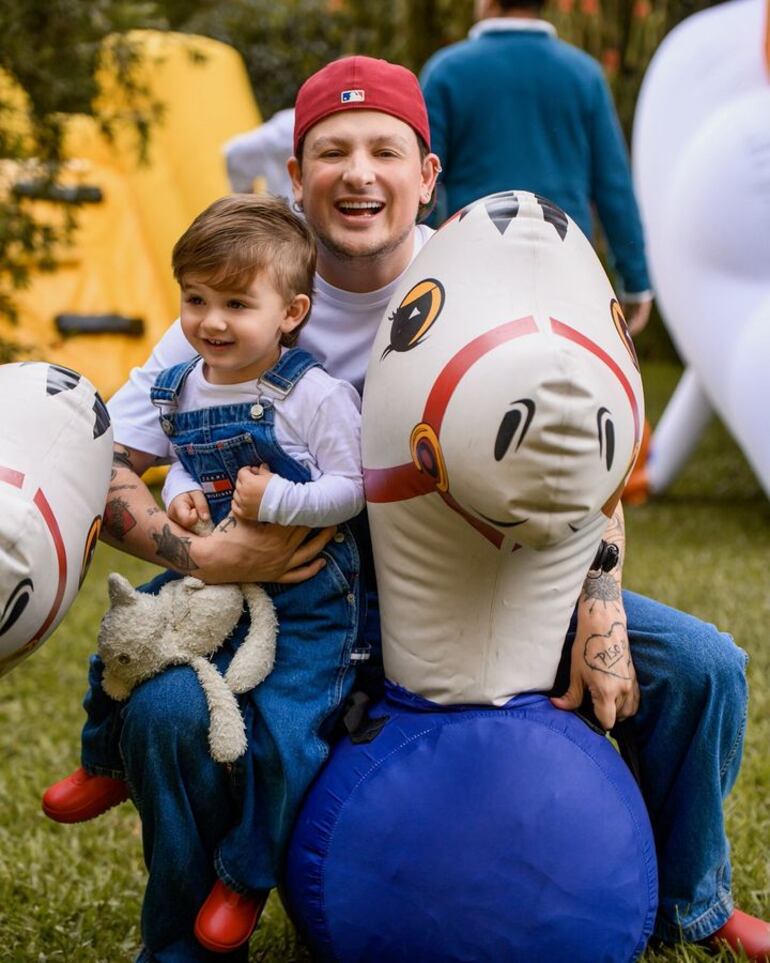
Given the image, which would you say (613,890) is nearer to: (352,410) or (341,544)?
(341,544)

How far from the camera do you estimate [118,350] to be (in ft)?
22.6

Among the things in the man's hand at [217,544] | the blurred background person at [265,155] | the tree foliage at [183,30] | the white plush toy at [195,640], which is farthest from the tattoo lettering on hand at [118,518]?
the blurred background person at [265,155]

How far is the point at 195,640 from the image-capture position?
197 cm

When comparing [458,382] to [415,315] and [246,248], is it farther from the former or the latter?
[246,248]

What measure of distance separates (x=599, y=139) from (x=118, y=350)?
3.17 meters

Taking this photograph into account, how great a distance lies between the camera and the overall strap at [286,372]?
6.54 ft

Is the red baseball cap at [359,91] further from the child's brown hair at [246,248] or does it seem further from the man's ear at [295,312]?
the man's ear at [295,312]

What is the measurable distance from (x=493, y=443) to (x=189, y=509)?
1.91 feet

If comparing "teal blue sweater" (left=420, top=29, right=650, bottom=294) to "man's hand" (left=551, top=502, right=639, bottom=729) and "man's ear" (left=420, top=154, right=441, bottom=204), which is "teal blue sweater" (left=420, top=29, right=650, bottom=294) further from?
"man's hand" (left=551, top=502, right=639, bottom=729)

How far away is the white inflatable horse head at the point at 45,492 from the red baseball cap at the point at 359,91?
22.6 inches

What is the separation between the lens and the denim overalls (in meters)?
1.95

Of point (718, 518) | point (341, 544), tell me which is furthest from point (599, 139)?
point (341, 544)

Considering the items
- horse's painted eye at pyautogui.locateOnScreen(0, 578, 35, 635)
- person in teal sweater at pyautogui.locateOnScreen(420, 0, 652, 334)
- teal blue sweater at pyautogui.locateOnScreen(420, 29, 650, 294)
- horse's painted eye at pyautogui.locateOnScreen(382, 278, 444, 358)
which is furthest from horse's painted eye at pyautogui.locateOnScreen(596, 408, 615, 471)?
teal blue sweater at pyautogui.locateOnScreen(420, 29, 650, 294)

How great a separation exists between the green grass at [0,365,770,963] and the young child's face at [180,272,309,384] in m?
1.06
